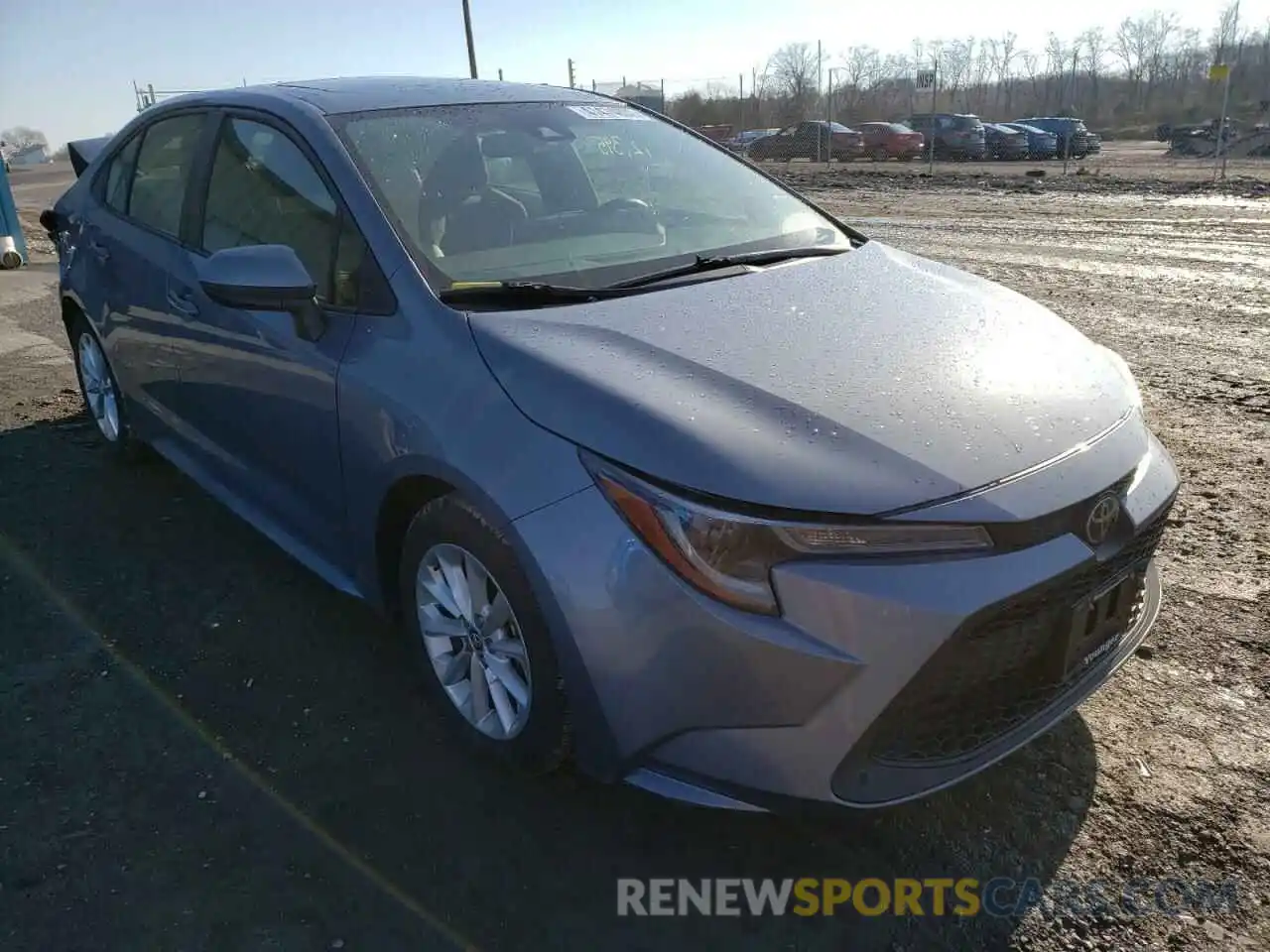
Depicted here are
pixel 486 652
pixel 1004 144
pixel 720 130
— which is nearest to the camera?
pixel 486 652

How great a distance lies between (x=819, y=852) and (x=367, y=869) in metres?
1.04

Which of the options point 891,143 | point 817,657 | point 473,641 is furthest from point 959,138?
point 817,657

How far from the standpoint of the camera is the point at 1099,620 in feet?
7.32

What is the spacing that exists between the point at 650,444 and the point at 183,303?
2.32 metres

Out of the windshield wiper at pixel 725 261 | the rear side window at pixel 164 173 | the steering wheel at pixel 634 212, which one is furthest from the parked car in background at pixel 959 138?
the steering wheel at pixel 634 212

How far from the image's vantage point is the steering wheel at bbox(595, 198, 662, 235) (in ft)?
10.4

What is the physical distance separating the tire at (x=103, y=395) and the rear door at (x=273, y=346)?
105 cm

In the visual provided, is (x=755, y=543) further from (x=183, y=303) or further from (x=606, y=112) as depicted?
(x=183, y=303)

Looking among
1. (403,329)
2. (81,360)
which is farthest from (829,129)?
(403,329)

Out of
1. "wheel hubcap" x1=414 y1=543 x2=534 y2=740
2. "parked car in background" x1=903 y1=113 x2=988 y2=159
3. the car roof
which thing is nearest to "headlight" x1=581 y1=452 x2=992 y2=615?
"wheel hubcap" x1=414 y1=543 x2=534 y2=740

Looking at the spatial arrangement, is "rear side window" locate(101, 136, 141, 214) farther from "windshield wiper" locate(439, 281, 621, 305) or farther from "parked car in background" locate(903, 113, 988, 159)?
"parked car in background" locate(903, 113, 988, 159)

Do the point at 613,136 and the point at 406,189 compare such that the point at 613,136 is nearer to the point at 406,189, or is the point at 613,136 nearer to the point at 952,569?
the point at 406,189

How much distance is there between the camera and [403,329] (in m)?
2.59

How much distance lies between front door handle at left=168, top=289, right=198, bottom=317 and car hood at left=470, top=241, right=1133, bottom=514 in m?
1.55
